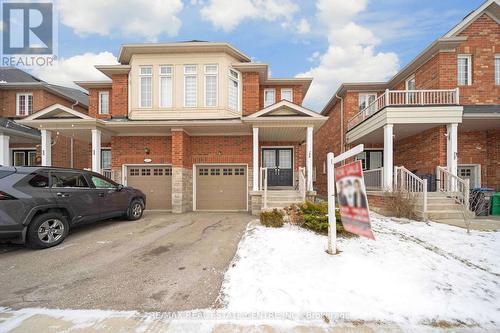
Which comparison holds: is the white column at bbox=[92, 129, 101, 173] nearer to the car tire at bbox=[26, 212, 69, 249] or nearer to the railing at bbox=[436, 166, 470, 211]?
the car tire at bbox=[26, 212, 69, 249]

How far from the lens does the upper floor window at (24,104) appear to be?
46.4 ft

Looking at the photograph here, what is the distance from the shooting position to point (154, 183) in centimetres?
1080

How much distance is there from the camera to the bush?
6566 millimetres

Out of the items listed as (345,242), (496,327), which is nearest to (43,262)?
(345,242)

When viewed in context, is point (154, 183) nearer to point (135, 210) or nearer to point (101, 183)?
point (135, 210)

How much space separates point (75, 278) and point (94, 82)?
467 inches

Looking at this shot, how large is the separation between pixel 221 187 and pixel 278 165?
3160mm

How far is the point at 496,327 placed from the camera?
2553mm

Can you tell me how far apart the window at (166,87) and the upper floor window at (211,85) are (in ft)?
5.68

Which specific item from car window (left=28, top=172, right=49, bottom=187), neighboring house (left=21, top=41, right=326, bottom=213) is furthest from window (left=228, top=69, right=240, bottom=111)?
car window (left=28, top=172, right=49, bottom=187)

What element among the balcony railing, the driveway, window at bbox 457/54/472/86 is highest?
window at bbox 457/54/472/86

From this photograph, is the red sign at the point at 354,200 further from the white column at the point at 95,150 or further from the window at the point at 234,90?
the white column at the point at 95,150

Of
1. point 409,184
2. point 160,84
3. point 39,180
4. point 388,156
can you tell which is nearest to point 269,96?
point 160,84

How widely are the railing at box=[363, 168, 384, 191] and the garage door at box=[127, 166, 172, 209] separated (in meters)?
9.58
